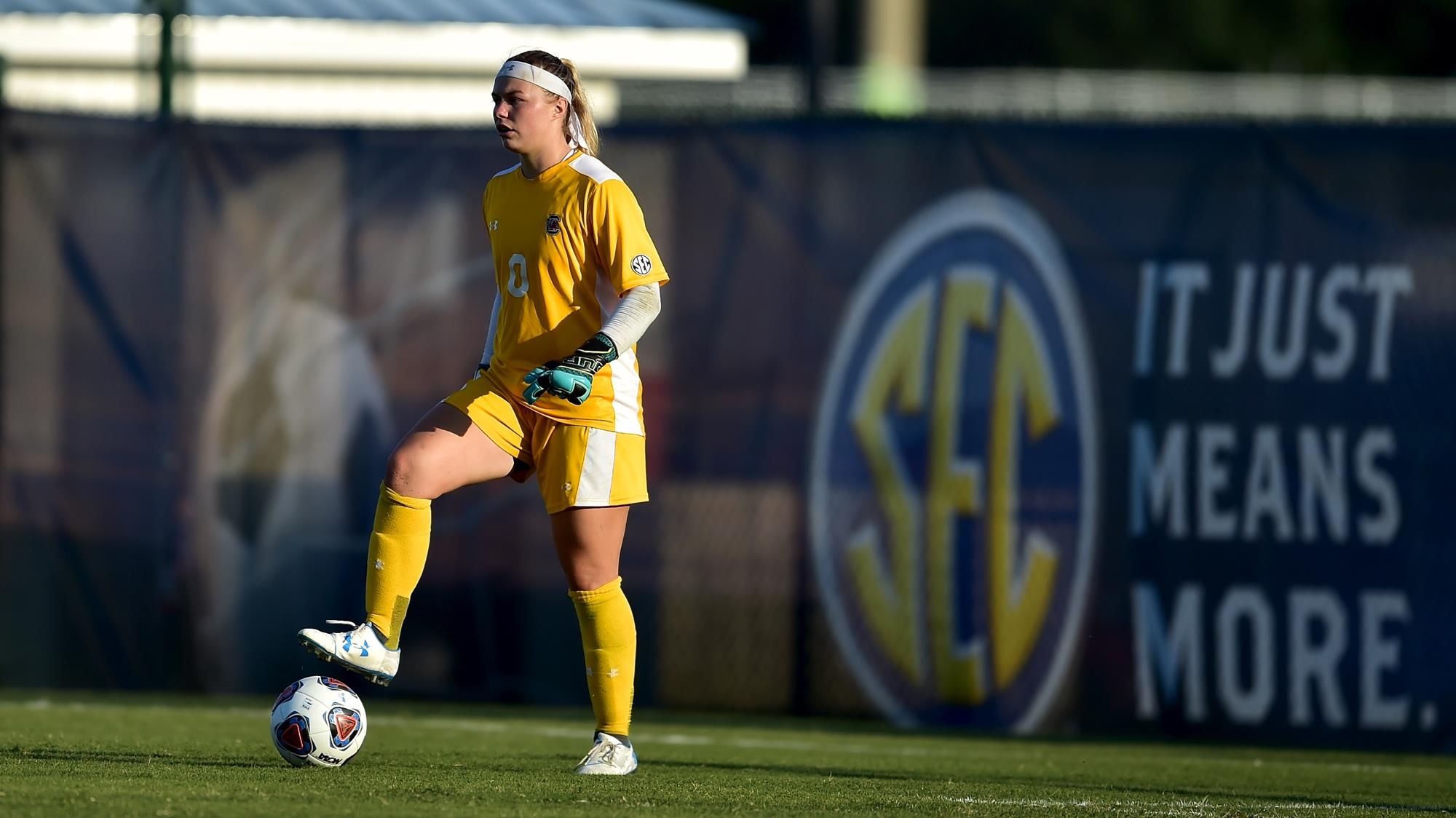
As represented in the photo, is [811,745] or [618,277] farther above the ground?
[618,277]

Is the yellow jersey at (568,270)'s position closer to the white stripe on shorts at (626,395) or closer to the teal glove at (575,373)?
the white stripe on shorts at (626,395)

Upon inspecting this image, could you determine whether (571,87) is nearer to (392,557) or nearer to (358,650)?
(392,557)

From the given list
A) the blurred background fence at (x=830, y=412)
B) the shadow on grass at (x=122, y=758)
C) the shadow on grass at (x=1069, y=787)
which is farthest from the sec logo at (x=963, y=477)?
the shadow on grass at (x=122, y=758)

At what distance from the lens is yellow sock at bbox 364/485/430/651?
18.5 ft

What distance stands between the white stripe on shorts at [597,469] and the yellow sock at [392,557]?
1.41ft

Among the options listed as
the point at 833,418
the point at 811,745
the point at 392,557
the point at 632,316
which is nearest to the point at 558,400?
the point at 632,316

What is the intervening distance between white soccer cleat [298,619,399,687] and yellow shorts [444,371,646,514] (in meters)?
0.60

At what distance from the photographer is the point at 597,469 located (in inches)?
226

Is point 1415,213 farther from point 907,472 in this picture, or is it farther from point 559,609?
point 559,609

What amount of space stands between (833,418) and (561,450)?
3007mm

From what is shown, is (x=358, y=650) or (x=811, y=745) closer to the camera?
(x=358, y=650)

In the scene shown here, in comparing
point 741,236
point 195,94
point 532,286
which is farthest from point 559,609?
point 195,94

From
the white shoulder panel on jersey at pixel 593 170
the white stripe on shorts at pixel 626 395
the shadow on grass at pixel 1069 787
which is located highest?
the white shoulder panel on jersey at pixel 593 170

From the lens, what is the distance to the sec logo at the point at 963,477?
838cm
